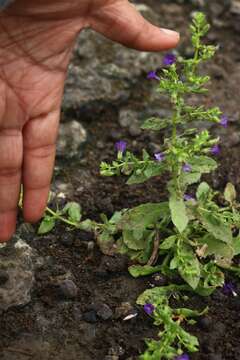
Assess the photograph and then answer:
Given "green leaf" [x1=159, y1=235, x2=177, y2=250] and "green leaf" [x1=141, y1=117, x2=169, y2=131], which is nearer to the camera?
"green leaf" [x1=141, y1=117, x2=169, y2=131]

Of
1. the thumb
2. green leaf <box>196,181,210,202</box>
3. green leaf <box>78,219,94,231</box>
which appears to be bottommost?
green leaf <box>78,219,94,231</box>

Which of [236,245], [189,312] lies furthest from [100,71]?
[189,312]

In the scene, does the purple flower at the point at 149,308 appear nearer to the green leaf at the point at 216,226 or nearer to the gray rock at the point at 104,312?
the gray rock at the point at 104,312

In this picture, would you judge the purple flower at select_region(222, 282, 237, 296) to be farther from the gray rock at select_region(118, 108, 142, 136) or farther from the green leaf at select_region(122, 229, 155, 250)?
the gray rock at select_region(118, 108, 142, 136)

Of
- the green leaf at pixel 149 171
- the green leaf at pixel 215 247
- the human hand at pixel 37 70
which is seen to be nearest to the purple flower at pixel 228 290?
the green leaf at pixel 215 247

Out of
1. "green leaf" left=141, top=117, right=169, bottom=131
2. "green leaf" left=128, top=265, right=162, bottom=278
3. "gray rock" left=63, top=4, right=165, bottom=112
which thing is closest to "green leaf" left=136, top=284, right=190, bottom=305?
"green leaf" left=128, top=265, right=162, bottom=278
